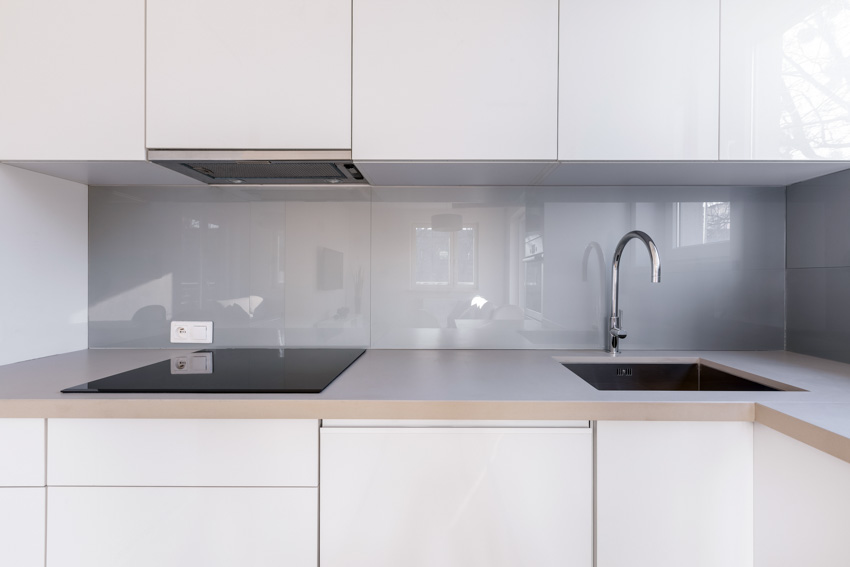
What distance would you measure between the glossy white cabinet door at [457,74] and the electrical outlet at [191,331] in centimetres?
101

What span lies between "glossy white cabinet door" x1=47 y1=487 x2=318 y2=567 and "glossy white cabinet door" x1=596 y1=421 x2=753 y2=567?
0.69 m

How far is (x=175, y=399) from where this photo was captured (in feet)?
3.18

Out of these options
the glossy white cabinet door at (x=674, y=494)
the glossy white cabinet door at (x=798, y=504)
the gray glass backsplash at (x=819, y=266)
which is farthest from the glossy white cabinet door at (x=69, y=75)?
the gray glass backsplash at (x=819, y=266)

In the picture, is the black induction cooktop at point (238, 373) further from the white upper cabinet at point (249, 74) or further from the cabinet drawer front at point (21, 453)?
the white upper cabinet at point (249, 74)

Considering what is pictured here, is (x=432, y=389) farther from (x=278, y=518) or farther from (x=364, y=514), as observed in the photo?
(x=278, y=518)

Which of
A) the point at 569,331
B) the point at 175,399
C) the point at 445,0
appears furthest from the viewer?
the point at 569,331

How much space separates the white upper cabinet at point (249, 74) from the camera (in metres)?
1.21

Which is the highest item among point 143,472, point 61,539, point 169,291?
point 169,291

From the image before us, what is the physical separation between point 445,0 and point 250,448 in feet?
4.23

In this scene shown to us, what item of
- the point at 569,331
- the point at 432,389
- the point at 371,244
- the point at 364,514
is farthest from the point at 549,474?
the point at 371,244

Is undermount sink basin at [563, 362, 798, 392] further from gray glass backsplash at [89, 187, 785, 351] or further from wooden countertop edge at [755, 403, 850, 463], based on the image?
wooden countertop edge at [755, 403, 850, 463]

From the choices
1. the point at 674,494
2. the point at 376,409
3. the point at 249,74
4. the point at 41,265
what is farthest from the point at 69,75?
the point at 674,494

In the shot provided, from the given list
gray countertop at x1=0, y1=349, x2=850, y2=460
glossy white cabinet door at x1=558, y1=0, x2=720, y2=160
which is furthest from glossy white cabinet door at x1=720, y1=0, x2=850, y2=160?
gray countertop at x1=0, y1=349, x2=850, y2=460

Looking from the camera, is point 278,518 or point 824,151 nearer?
point 278,518
